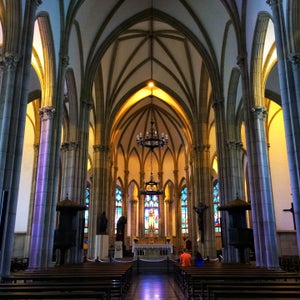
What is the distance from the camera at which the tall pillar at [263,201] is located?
11.8m

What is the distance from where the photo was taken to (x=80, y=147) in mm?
17703

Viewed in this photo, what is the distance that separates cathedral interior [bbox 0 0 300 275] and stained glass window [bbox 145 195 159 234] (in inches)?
253

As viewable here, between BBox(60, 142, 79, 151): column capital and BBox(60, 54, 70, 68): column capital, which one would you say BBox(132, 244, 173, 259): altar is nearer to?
BBox(60, 142, 79, 151): column capital

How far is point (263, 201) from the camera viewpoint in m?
12.4

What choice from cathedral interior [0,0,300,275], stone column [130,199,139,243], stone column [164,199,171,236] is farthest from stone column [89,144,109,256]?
stone column [164,199,171,236]

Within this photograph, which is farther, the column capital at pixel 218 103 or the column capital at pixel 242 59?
the column capital at pixel 218 103

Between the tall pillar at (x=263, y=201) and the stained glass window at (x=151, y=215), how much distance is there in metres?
24.9

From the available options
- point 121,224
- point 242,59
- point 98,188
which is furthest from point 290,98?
point 121,224

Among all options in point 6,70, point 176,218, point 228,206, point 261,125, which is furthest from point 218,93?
point 176,218

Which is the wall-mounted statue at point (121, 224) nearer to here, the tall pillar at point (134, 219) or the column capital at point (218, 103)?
the tall pillar at point (134, 219)

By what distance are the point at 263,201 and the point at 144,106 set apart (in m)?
22.2

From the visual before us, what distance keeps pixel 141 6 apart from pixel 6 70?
12.7 metres

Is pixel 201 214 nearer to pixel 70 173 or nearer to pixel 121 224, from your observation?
pixel 121 224

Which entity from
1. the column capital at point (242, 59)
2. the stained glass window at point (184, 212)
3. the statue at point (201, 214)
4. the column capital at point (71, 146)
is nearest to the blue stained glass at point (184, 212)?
the stained glass window at point (184, 212)
